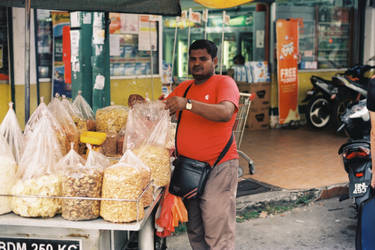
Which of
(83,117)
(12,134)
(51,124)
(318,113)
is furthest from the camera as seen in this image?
(318,113)

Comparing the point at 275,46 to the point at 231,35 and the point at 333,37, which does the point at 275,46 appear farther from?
the point at 231,35

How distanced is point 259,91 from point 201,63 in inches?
262

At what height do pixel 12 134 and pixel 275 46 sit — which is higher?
pixel 275 46

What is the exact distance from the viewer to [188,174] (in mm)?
3227

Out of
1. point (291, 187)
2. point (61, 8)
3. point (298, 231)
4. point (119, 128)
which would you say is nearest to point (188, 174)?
point (119, 128)

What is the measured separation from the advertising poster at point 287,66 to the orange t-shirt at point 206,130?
657cm

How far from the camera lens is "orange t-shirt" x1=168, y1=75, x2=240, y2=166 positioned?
10.5 ft

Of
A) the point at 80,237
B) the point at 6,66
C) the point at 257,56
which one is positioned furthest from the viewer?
the point at 257,56

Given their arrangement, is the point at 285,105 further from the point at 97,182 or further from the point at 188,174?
the point at 97,182

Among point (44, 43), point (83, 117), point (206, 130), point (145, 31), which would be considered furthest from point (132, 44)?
point (206, 130)

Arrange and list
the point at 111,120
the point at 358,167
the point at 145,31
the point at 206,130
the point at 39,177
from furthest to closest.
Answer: the point at 145,31
the point at 358,167
the point at 111,120
the point at 206,130
the point at 39,177

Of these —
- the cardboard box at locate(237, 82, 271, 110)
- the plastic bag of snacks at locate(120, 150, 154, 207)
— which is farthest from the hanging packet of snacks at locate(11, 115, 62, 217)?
the cardboard box at locate(237, 82, 271, 110)

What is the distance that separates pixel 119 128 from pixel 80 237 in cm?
126

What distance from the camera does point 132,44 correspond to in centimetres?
791
